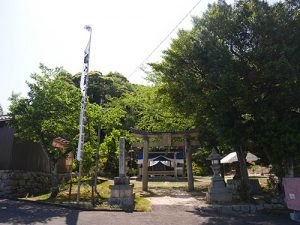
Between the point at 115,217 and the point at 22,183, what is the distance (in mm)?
8550

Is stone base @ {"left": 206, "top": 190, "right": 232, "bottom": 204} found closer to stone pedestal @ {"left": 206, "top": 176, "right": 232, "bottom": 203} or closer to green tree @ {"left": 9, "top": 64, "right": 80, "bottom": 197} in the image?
stone pedestal @ {"left": 206, "top": 176, "right": 232, "bottom": 203}

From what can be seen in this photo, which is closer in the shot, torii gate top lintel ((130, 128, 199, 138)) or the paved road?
the paved road

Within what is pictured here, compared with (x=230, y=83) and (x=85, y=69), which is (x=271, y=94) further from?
(x=85, y=69)

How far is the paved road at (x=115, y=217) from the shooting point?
854 centimetres

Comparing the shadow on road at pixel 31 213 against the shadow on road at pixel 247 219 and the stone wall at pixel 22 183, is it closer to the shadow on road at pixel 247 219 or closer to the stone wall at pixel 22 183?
the stone wall at pixel 22 183

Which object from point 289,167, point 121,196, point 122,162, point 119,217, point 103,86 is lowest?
point 119,217

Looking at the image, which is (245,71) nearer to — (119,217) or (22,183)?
(119,217)

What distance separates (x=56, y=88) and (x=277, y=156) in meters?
10.0

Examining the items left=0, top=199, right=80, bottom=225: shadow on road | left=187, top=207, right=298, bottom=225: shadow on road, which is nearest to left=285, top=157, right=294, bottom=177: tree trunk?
left=187, top=207, right=298, bottom=225: shadow on road

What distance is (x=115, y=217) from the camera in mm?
9273

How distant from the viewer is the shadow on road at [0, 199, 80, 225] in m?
8.43

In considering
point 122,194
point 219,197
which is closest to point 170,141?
point 219,197

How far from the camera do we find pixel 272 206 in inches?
447

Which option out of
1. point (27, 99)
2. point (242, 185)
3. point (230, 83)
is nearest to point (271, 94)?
point (230, 83)
